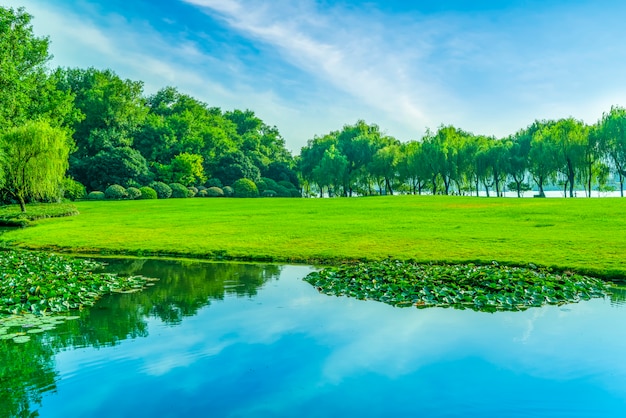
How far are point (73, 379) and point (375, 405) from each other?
4.62 m

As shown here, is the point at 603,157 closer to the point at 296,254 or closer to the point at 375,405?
the point at 296,254

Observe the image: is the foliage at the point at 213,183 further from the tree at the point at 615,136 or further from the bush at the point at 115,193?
the tree at the point at 615,136

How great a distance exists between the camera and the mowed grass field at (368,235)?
58.0 ft

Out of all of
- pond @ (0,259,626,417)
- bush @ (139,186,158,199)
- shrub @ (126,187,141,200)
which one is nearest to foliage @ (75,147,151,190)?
bush @ (139,186,158,199)

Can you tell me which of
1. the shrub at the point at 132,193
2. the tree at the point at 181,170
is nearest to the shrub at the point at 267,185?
the tree at the point at 181,170

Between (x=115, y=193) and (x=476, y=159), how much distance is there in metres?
44.9

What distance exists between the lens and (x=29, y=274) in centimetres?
1412

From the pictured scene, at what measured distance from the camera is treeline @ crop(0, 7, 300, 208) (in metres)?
33.7

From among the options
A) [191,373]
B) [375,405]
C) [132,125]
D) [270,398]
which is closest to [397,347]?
[375,405]

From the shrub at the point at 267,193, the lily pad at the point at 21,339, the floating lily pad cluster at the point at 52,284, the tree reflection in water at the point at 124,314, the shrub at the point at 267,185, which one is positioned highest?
the shrub at the point at 267,185

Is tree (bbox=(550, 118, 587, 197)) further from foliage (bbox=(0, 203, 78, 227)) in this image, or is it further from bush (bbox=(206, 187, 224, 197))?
foliage (bbox=(0, 203, 78, 227))

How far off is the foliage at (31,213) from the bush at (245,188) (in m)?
29.5

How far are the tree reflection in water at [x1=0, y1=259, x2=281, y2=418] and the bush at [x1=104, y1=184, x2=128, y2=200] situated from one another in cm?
3630

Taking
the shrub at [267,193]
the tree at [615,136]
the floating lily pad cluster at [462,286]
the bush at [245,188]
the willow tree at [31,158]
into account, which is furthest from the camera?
the shrub at [267,193]
